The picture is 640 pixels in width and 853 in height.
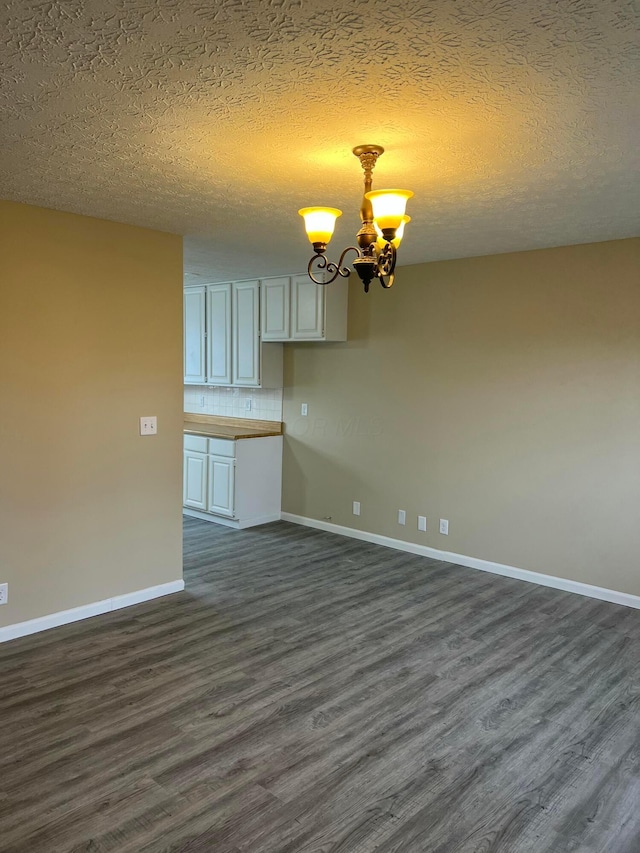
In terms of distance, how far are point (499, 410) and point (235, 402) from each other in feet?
10.2

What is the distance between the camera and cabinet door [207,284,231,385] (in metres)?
6.17

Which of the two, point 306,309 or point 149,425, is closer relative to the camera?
point 149,425

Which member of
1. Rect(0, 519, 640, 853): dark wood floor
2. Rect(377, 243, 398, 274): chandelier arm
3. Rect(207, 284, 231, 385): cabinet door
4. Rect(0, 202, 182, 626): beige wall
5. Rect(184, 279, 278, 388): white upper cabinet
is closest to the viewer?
Rect(0, 519, 640, 853): dark wood floor

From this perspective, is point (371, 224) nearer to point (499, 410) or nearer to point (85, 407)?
point (85, 407)

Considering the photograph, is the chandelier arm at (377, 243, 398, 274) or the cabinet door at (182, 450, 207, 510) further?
the cabinet door at (182, 450, 207, 510)

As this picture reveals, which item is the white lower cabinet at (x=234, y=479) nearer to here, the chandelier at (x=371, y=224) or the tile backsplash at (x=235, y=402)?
the tile backsplash at (x=235, y=402)

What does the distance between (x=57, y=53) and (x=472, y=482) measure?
3952 mm

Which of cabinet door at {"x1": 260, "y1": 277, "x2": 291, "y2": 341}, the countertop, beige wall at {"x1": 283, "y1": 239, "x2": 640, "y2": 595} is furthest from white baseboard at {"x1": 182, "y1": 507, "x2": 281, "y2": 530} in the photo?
cabinet door at {"x1": 260, "y1": 277, "x2": 291, "y2": 341}

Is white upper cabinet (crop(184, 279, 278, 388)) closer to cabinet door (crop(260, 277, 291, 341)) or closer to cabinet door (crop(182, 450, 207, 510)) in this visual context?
cabinet door (crop(260, 277, 291, 341))

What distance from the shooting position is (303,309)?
5.53 m

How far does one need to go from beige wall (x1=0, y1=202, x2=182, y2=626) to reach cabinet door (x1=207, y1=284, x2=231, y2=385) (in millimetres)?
2089

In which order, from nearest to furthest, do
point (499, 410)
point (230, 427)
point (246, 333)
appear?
point (499, 410)
point (246, 333)
point (230, 427)

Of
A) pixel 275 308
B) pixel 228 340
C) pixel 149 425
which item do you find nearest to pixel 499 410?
pixel 275 308

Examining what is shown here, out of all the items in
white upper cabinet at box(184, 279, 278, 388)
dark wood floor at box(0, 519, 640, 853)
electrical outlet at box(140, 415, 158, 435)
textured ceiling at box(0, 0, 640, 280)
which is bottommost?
dark wood floor at box(0, 519, 640, 853)
